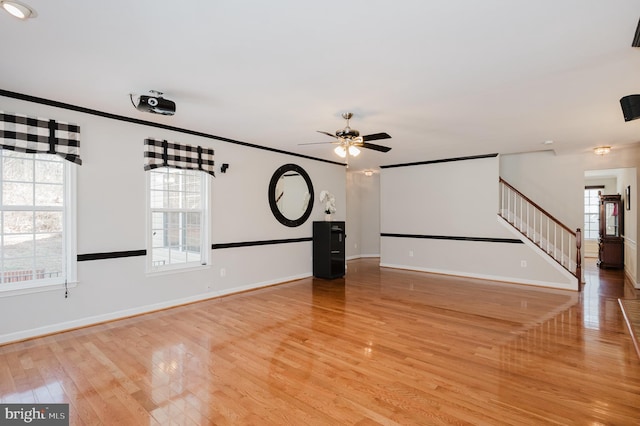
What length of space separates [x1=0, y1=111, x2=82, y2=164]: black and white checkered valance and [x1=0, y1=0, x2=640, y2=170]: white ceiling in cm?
29

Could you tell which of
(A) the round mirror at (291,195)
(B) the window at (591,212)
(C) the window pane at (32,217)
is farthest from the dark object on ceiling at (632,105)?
(B) the window at (591,212)

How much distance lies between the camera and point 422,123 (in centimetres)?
442

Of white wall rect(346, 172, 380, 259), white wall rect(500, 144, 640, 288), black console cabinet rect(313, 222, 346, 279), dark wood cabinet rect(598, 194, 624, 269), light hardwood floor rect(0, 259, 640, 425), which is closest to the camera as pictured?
light hardwood floor rect(0, 259, 640, 425)

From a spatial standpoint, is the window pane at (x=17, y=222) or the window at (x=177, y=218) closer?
the window pane at (x=17, y=222)

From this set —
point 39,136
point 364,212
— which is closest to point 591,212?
point 364,212

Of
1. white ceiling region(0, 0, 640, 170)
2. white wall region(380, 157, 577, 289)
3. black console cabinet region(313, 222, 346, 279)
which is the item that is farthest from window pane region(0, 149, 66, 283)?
white wall region(380, 157, 577, 289)

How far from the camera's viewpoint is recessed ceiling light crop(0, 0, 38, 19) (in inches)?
74.6

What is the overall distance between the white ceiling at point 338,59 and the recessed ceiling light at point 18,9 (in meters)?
0.05

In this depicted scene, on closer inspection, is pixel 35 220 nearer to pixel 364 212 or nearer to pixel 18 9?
pixel 18 9

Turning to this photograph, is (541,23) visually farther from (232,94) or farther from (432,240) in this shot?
(432,240)

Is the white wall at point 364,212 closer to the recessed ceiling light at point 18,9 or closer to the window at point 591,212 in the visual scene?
the window at point 591,212

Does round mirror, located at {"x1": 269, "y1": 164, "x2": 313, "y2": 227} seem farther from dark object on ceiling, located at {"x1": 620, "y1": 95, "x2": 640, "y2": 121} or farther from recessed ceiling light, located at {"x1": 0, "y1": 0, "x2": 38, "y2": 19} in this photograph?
dark object on ceiling, located at {"x1": 620, "y1": 95, "x2": 640, "y2": 121}

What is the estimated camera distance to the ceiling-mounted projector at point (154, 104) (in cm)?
315

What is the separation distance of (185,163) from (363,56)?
322cm
